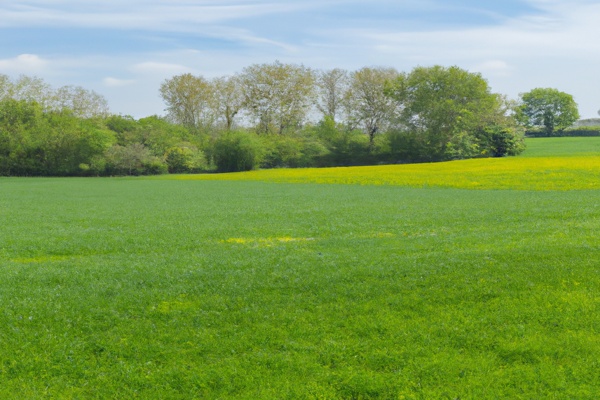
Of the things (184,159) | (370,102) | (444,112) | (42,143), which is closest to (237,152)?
(184,159)

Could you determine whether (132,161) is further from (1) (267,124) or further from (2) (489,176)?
(2) (489,176)

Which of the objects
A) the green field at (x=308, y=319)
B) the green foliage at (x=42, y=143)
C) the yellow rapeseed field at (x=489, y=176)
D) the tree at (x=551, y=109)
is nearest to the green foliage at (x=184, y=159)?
the green foliage at (x=42, y=143)

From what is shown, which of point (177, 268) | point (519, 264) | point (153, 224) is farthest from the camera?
point (153, 224)

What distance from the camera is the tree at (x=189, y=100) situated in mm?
88312

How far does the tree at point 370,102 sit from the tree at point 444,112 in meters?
3.52

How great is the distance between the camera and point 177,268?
10.4m

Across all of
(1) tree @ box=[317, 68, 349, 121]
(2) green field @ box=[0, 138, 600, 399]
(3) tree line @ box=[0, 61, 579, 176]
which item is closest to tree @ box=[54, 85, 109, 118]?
(3) tree line @ box=[0, 61, 579, 176]

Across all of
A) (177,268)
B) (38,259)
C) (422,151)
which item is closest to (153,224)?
(38,259)

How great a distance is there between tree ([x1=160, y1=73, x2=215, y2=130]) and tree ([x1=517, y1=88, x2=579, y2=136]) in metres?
71.2

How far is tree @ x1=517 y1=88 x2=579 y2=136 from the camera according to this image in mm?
118688

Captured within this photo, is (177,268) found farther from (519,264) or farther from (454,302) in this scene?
(519,264)

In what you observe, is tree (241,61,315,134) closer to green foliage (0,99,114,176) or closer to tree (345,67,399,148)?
tree (345,67,399,148)

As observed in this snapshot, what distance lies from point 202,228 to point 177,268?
692 centimetres

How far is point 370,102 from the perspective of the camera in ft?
290
